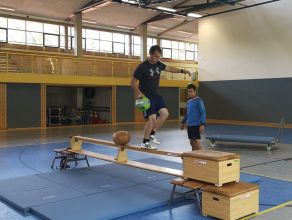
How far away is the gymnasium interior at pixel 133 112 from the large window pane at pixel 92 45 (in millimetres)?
88

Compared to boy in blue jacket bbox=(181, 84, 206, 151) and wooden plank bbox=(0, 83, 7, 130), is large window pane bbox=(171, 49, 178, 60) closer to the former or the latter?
wooden plank bbox=(0, 83, 7, 130)

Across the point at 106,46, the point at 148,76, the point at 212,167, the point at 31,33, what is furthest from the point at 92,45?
the point at 212,167

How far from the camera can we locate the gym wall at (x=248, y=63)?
18812 millimetres

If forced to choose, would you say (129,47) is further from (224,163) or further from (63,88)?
(224,163)

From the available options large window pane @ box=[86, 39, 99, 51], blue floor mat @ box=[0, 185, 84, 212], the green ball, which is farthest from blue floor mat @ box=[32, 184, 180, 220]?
large window pane @ box=[86, 39, 99, 51]

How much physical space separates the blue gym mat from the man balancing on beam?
29.2 inches

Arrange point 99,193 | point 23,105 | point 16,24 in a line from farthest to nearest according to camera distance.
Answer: point 16,24 → point 23,105 → point 99,193

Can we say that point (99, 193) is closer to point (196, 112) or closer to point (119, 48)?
point (196, 112)

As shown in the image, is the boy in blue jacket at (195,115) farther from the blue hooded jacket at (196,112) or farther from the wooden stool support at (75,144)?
the wooden stool support at (75,144)

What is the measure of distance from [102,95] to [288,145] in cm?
1298

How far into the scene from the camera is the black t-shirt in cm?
629

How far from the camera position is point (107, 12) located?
75.3ft

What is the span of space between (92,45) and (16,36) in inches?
218

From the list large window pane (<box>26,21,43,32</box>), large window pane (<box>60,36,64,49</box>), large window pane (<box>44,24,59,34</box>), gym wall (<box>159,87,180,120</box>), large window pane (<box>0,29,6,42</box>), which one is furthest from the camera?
large window pane (<box>60,36,64,49</box>)
